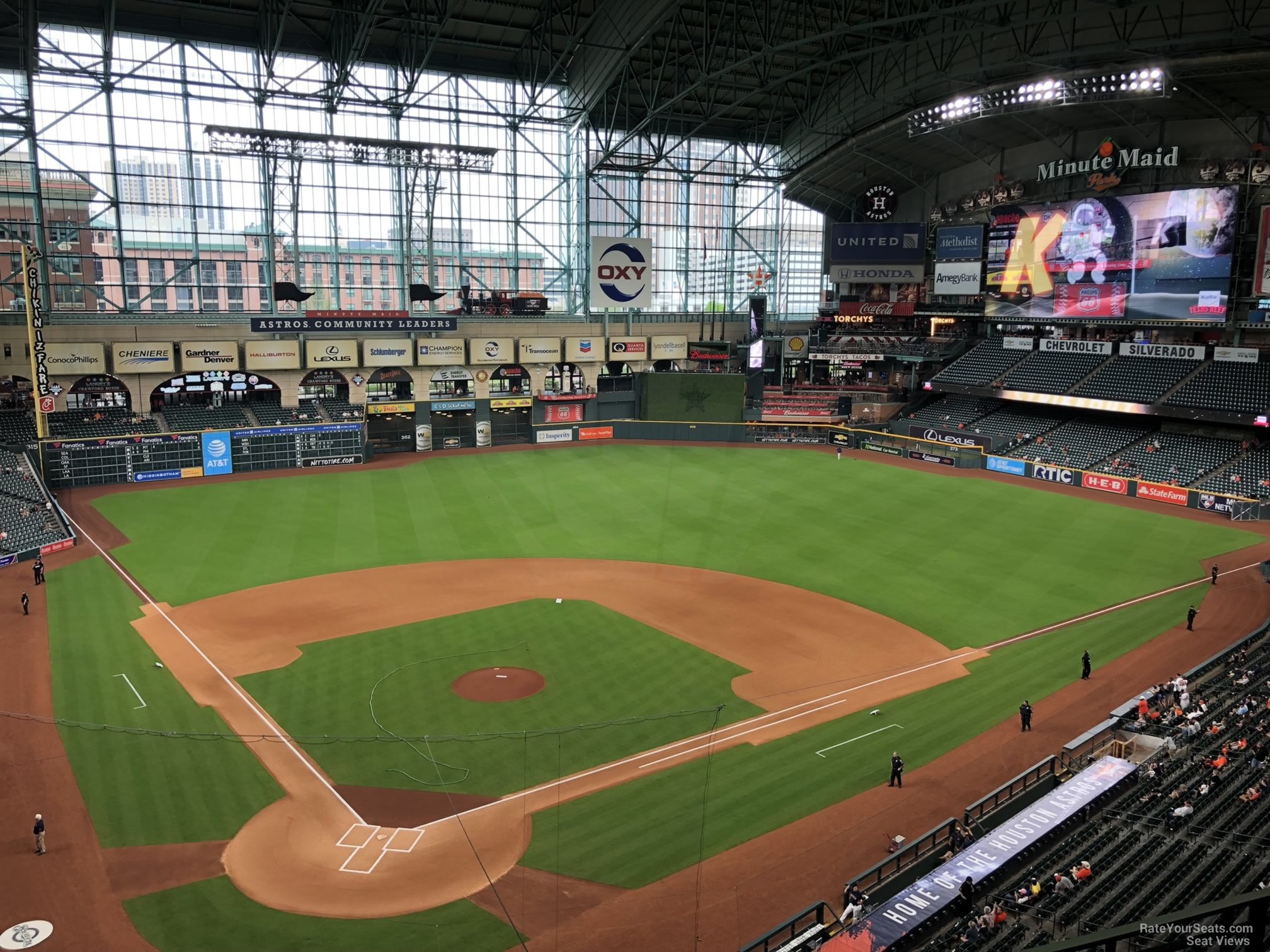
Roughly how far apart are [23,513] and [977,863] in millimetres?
40769

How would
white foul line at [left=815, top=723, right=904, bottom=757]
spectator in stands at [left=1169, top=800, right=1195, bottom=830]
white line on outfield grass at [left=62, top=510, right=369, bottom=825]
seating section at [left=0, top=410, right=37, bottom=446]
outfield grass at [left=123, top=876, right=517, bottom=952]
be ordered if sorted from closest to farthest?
outfield grass at [left=123, top=876, right=517, bottom=952] → spectator in stands at [left=1169, top=800, right=1195, bottom=830] → white line on outfield grass at [left=62, top=510, right=369, bottom=825] → white foul line at [left=815, top=723, right=904, bottom=757] → seating section at [left=0, top=410, right=37, bottom=446]

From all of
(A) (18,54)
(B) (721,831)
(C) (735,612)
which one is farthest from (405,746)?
(A) (18,54)

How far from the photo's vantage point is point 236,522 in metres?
44.0

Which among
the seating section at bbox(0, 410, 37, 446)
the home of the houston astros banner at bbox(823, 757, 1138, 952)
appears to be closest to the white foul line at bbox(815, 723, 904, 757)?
the home of the houston astros banner at bbox(823, 757, 1138, 952)

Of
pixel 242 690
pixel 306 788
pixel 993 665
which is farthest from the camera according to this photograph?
pixel 993 665

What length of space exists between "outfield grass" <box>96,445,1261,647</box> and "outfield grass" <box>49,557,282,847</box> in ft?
17.4

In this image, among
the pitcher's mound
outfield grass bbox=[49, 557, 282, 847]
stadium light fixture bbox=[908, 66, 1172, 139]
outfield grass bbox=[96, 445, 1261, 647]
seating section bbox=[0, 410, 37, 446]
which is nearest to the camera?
outfield grass bbox=[49, 557, 282, 847]

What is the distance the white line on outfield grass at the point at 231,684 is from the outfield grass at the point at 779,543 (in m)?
0.61

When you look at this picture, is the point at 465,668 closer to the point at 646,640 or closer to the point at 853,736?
the point at 646,640

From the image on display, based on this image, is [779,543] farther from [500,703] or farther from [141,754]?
[141,754]

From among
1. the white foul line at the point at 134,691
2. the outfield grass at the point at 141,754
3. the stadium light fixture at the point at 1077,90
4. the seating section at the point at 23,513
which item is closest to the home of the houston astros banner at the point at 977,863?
the outfield grass at the point at 141,754

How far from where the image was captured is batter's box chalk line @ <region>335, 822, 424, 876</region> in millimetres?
18484

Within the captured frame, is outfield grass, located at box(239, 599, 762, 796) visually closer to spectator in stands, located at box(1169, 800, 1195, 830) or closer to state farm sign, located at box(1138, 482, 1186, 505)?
spectator in stands, located at box(1169, 800, 1195, 830)

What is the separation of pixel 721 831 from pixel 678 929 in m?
3.35
